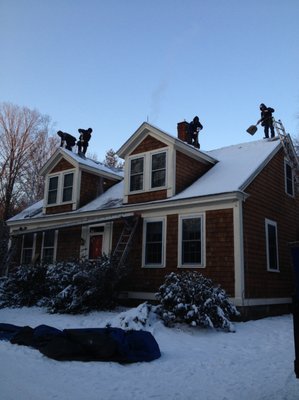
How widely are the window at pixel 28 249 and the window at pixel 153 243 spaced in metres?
7.57

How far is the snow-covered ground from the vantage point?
4.98 metres

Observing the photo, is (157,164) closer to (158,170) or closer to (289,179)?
(158,170)

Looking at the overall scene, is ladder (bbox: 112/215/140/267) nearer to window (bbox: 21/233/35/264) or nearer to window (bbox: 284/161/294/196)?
window (bbox: 21/233/35/264)

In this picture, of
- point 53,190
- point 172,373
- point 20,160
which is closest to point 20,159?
point 20,160

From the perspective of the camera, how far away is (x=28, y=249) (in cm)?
2002

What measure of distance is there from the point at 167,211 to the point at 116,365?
8419 mm

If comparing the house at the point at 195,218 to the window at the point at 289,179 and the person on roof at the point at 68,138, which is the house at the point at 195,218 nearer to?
the window at the point at 289,179

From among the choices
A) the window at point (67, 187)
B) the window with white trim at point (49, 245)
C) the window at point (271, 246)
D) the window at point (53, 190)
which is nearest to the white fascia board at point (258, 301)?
the window at point (271, 246)

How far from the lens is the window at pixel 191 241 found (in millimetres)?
13312

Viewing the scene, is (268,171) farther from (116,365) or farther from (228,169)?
(116,365)

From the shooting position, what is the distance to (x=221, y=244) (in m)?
12.7

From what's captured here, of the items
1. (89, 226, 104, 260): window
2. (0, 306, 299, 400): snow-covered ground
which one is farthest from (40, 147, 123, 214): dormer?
(0, 306, 299, 400): snow-covered ground

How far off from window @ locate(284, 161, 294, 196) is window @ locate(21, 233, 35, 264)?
41.2 feet

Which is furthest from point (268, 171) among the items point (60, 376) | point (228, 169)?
point (60, 376)
